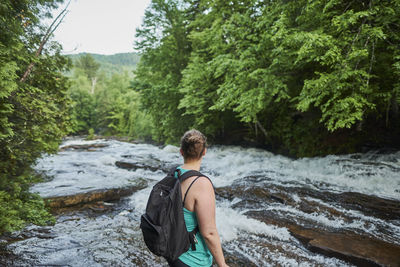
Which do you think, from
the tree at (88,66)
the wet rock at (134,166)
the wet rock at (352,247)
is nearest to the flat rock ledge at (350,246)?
the wet rock at (352,247)

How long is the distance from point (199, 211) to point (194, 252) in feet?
1.45

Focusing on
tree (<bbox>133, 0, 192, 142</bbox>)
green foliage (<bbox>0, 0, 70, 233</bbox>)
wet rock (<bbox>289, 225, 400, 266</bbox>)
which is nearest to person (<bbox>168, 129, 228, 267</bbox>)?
wet rock (<bbox>289, 225, 400, 266</bbox>)

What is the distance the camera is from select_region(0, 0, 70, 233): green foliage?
3.51 meters

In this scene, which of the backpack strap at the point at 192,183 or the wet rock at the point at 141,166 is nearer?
the backpack strap at the point at 192,183

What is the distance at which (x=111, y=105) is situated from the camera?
49250 mm

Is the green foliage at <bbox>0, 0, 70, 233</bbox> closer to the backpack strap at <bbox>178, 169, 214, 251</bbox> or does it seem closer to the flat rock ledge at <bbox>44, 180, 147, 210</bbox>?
the flat rock ledge at <bbox>44, 180, 147, 210</bbox>

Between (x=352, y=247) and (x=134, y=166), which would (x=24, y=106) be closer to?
(x=352, y=247)

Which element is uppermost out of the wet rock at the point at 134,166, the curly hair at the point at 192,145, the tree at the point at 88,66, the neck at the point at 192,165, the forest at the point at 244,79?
the tree at the point at 88,66

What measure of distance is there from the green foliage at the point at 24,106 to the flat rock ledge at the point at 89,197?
1243 mm

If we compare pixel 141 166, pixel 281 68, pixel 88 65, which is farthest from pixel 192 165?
pixel 88 65

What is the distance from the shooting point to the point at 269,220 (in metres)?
4.77

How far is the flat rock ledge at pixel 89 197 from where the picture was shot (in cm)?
598

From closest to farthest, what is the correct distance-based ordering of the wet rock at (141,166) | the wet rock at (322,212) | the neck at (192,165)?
the neck at (192,165), the wet rock at (322,212), the wet rock at (141,166)

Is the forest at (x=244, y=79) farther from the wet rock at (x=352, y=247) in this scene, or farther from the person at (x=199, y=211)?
the person at (x=199, y=211)
